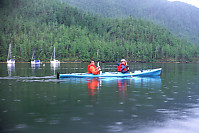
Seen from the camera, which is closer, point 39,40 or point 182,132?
point 182,132

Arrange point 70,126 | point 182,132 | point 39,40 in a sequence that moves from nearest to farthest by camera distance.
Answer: point 182,132
point 70,126
point 39,40

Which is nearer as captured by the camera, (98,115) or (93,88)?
(98,115)

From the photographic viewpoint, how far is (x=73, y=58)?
185 metres

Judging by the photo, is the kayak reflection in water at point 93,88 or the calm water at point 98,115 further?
the kayak reflection in water at point 93,88

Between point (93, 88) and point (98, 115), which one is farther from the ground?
point (93, 88)

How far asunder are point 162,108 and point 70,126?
6425mm

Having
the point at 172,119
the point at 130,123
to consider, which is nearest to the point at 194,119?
the point at 172,119

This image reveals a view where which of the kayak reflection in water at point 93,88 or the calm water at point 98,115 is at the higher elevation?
the kayak reflection in water at point 93,88

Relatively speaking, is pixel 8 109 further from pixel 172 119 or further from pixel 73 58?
pixel 73 58

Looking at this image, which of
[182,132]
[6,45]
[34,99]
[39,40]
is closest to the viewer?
[182,132]

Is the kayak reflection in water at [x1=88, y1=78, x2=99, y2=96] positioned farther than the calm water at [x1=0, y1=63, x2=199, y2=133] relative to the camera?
Yes

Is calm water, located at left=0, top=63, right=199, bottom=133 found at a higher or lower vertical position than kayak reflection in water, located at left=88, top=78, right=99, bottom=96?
lower

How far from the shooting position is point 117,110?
50.1ft

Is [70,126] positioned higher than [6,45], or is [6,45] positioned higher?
[6,45]
